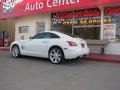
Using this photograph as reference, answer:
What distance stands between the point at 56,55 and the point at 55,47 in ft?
1.27

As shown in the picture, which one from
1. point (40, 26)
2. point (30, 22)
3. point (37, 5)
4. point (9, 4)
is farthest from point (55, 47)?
point (9, 4)

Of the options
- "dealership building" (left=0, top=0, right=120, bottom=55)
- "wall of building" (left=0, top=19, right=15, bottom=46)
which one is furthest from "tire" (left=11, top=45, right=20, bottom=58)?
"wall of building" (left=0, top=19, right=15, bottom=46)

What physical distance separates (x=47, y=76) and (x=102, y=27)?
747 centimetres

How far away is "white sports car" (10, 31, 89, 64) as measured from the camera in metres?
11.3

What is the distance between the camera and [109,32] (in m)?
15.1

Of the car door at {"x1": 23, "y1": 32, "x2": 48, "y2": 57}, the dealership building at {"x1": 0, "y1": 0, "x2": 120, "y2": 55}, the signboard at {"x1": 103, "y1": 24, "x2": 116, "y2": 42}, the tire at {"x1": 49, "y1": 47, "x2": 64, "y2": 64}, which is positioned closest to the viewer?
the tire at {"x1": 49, "y1": 47, "x2": 64, "y2": 64}

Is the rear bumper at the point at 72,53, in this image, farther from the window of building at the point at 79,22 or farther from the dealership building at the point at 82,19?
the window of building at the point at 79,22

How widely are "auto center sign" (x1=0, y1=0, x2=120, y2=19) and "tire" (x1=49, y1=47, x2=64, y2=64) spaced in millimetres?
4092

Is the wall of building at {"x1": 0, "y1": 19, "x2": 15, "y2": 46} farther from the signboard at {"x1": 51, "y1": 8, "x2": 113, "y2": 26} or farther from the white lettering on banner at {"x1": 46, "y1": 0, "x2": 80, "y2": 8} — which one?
the white lettering on banner at {"x1": 46, "y1": 0, "x2": 80, "y2": 8}

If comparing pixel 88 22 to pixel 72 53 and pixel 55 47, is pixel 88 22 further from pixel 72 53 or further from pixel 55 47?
pixel 72 53

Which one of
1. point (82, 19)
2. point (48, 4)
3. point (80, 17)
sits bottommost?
point (82, 19)

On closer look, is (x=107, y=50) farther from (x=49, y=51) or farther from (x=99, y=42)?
(x=49, y=51)

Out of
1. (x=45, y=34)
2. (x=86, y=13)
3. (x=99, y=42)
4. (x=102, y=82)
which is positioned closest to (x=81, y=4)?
(x=86, y=13)

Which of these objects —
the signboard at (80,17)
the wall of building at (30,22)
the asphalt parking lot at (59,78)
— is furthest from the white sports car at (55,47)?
the wall of building at (30,22)
